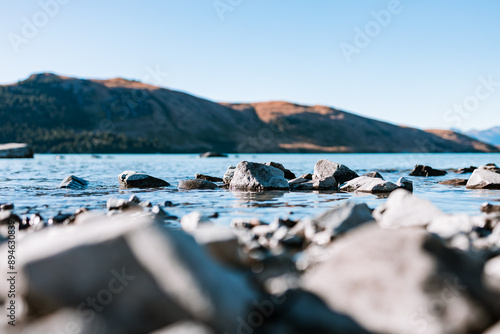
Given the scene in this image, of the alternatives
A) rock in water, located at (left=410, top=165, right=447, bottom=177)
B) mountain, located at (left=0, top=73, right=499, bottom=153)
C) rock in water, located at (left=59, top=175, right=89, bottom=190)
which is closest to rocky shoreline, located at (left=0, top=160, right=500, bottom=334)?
rock in water, located at (left=59, top=175, right=89, bottom=190)

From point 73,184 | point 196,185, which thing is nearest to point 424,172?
point 196,185

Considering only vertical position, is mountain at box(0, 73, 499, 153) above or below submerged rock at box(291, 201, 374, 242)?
above

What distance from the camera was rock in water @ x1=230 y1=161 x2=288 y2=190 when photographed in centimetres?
1734

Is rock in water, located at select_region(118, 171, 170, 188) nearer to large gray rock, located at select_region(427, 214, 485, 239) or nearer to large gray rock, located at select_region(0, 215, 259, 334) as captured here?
large gray rock, located at select_region(427, 214, 485, 239)

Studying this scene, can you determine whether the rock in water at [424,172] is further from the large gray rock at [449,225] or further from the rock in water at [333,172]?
the large gray rock at [449,225]

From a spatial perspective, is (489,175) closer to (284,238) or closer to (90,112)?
(284,238)

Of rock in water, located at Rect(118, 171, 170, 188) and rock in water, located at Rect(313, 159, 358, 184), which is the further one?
rock in water, located at Rect(313, 159, 358, 184)

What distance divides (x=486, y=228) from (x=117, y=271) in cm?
617

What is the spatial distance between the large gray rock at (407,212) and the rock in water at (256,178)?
31.0 ft

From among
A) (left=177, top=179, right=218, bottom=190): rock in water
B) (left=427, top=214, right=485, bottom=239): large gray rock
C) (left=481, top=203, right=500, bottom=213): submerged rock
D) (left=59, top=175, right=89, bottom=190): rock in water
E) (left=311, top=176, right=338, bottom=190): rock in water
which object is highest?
(left=427, top=214, right=485, bottom=239): large gray rock

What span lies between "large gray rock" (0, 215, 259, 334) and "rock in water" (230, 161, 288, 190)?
42.4 feet

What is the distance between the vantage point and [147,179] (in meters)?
19.2

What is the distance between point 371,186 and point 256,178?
4.37 meters

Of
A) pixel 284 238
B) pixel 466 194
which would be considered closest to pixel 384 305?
pixel 284 238
